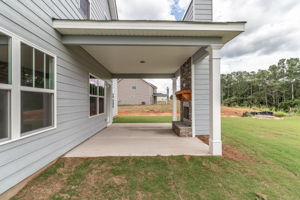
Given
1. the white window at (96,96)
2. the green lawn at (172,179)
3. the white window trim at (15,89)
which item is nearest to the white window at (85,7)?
the white window at (96,96)

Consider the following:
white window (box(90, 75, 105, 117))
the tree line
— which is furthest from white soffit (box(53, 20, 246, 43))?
the tree line

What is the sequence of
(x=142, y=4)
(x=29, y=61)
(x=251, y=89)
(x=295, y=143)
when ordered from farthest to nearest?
(x=251, y=89)
(x=142, y=4)
(x=295, y=143)
(x=29, y=61)

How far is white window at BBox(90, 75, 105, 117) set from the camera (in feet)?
18.1

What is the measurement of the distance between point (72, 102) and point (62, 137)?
984 millimetres

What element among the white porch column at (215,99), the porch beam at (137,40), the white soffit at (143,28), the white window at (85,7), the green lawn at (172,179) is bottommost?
the green lawn at (172,179)

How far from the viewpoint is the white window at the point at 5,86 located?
202cm

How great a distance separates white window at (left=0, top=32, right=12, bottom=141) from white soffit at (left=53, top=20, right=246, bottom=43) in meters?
1.34

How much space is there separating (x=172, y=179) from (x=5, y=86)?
311cm

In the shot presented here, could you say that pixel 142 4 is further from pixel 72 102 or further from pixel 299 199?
pixel 299 199

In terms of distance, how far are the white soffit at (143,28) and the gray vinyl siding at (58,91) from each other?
1.50ft

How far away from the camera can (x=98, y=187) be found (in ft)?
7.40

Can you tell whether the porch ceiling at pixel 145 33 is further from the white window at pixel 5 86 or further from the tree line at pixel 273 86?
the tree line at pixel 273 86

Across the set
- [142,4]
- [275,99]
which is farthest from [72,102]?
[275,99]

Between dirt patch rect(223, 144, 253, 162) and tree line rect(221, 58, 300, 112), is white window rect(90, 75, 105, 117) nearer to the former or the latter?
dirt patch rect(223, 144, 253, 162)
